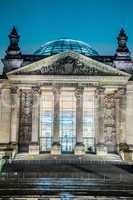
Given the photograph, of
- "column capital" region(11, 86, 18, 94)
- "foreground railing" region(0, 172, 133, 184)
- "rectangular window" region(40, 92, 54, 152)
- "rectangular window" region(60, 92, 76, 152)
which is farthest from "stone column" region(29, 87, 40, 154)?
"foreground railing" region(0, 172, 133, 184)

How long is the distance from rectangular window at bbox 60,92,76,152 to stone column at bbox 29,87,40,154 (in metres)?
3.09

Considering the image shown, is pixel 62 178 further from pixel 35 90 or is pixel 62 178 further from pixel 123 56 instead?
pixel 123 56

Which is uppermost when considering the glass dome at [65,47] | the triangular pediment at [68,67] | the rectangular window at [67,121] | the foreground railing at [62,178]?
the glass dome at [65,47]

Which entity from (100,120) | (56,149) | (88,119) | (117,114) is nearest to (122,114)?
(117,114)

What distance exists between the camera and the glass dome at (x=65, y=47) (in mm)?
55016

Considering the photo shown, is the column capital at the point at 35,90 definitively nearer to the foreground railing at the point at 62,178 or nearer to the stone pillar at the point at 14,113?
the stone pillar at the point at 14,113

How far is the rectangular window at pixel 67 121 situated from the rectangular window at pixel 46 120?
3.91 ft

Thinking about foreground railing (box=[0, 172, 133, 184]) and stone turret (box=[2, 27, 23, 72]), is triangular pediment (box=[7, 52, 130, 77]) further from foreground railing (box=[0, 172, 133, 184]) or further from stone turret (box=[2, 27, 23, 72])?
foreground railing (box=[0, 172, 133, 184])

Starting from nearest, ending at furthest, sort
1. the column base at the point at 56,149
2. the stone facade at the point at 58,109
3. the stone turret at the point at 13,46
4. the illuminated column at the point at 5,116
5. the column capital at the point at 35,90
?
the column base at the point at 56,149, the stone facade at the point at 58,109, the column capital at the point at 35,90, the illuminated column at the point at 5,116, the stone turret at the point at 13,46

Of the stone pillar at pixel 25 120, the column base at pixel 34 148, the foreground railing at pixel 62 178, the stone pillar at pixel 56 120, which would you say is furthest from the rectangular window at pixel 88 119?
the foreground railing at pixel 62 178

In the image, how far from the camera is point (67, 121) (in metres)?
48.9

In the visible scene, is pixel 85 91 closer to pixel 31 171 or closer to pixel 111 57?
pixel 111 57

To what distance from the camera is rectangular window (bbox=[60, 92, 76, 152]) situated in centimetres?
4795

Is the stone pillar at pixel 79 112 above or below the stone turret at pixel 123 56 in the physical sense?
below
